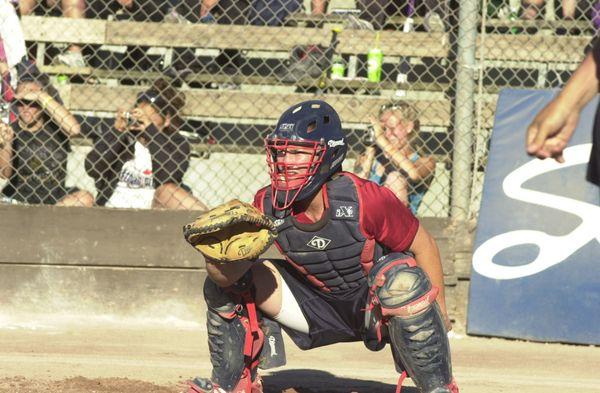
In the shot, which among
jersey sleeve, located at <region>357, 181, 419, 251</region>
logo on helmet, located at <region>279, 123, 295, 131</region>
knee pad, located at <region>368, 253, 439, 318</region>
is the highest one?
logo on helmet, located at <region>279, 123, 295, 131</region>

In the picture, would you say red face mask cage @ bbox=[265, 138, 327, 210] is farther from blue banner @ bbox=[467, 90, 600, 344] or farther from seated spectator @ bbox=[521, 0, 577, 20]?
seated spectator @ bbox=[521, 0, 577, 20]

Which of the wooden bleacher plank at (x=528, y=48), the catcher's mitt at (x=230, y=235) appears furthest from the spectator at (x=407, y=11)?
the catcher's mitt at (x=230, y=235)

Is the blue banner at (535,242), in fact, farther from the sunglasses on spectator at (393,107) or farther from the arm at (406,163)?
the sunglasses on spectator at (393,107)

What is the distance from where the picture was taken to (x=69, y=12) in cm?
891

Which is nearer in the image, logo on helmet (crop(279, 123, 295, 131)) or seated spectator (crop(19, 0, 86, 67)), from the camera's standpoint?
logo on helmet (crop(279, 123, 295, 131))

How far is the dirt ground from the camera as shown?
5336mm

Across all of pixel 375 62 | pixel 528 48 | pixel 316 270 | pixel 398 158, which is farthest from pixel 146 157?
pixel 316 270

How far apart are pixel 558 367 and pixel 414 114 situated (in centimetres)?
227

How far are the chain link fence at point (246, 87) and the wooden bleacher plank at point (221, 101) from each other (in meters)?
0.01

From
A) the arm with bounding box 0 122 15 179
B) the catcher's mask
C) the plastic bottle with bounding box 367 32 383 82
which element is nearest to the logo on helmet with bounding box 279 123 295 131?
the catcher's mask

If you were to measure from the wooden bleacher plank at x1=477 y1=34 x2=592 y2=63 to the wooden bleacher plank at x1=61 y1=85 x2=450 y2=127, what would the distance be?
1.03m

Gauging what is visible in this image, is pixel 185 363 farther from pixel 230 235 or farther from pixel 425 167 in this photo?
pixel 425 167

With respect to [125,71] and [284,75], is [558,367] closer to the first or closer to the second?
[284,75]

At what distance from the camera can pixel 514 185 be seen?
749cm
